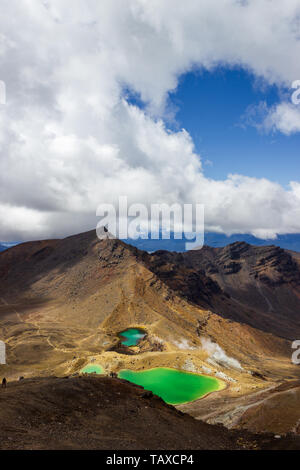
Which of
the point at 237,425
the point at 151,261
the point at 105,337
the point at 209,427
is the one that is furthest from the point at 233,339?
the point at 209,427

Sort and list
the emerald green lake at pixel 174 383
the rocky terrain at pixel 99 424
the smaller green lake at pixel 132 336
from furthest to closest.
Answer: the smaller green lake at pixel 132 336, the emerald green lake at pixel 174 383, the rocky terrain at pixel 99 424

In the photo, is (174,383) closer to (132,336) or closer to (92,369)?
(92,369)

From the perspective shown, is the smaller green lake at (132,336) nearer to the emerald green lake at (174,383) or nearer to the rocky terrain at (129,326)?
the rocky terrain at (129,326)

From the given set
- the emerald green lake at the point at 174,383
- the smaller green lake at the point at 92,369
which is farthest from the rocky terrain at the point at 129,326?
the emerald green lake at the point at 174,383

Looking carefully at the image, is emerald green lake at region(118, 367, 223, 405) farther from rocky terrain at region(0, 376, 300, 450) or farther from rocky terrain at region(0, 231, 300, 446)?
rocky terrain at region(0, 376, 300, 450)

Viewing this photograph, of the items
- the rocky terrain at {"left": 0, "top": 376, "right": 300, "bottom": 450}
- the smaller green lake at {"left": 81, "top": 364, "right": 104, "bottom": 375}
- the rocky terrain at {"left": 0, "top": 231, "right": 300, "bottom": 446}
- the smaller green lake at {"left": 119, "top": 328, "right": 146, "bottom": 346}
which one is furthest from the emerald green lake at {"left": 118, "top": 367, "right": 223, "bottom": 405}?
the rocky terrain at {"left": 0, "top": 376, "right": 300, "bottom": 450}

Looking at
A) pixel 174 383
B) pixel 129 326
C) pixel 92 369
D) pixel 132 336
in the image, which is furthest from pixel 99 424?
pixel 129 326
